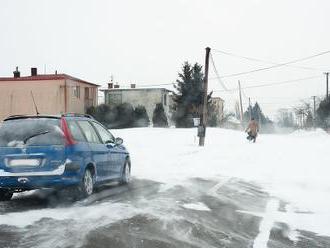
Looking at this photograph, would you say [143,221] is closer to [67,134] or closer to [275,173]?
[67,134]

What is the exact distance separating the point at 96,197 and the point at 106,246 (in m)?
3.80

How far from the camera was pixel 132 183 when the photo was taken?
40.2 feet

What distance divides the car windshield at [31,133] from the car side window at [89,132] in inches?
32.7

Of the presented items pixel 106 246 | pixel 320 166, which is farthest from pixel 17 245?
pixel 320 166

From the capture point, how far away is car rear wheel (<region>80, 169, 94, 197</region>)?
9.09 metres

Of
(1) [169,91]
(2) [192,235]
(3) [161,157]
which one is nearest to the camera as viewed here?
(2) [192,235]

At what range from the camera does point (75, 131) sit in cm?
945

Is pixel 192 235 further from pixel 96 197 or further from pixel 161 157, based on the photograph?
pixel 161 157

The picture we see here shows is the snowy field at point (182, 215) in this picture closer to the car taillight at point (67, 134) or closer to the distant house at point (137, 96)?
the car taillight at point (67, 134)

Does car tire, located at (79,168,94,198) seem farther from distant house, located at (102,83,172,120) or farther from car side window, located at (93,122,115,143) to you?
distant house, located at (102,83,172,120)

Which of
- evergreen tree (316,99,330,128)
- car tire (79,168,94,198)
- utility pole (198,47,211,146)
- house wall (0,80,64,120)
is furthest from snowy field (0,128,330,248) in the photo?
evergreen tree (316,99,330,128)

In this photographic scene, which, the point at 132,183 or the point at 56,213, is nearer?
the point at 56,213

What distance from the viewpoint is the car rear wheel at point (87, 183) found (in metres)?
9.09

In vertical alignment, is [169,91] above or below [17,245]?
above
